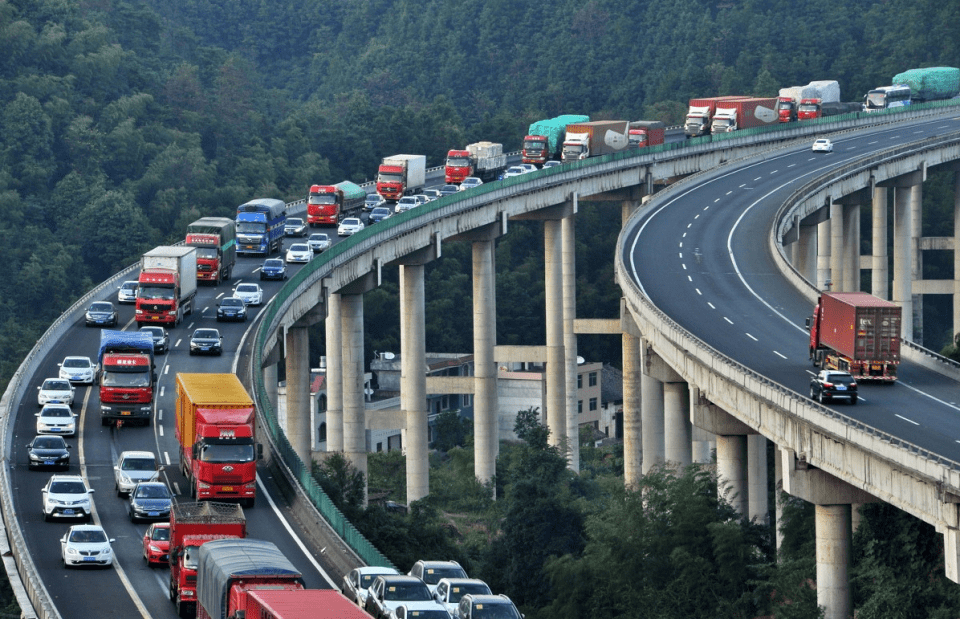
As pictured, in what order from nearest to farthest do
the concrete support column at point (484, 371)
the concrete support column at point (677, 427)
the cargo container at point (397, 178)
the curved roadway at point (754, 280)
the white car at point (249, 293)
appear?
the curved roadway at point (754, 280) → the concrete support column at point (677, 427) → the white car at point (249, 293) → the concrete support column at point (484, 371) → the cargo container at point (397, 178)

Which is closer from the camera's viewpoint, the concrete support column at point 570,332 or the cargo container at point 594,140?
the concrete support column at point 570,332

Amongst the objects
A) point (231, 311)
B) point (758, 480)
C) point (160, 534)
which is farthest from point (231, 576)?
point (231, 311)

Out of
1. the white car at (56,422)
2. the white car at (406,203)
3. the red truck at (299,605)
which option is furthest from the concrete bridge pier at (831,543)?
the white car at (406,203)

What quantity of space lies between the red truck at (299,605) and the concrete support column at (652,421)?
67159mm

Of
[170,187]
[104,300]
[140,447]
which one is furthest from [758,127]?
[140,447]

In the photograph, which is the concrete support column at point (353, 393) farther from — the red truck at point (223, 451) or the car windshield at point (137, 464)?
the red truck at point (223, 451)

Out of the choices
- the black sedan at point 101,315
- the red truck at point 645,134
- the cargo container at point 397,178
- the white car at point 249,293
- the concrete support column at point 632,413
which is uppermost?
the red truck at point 645,134

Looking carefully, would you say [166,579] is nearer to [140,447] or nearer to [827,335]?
[140,447]

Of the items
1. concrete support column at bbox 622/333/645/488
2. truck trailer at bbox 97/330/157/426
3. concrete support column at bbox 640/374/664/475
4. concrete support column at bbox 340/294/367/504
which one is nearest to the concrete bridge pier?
truck trailer at bbox 97/330/157/426

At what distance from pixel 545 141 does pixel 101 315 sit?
66347mm

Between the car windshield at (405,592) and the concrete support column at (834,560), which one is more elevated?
the car windshield at (405,592)

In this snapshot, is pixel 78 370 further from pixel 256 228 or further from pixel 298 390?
pixel 256 228

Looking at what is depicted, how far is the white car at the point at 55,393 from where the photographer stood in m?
74.9

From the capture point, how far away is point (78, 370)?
260 feet
